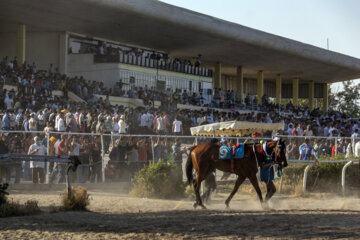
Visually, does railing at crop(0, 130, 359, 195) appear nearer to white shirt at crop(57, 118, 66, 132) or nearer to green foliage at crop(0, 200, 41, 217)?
white shirt at crop(57, 118, 66, 132)

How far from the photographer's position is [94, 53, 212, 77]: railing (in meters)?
39.8

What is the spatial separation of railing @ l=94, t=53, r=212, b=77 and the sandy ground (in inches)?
1064

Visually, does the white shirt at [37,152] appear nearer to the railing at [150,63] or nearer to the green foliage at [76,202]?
the green foliage at [76,202]

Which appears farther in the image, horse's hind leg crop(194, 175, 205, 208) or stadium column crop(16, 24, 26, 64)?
stadium column crop(16, 24, 26, 64)

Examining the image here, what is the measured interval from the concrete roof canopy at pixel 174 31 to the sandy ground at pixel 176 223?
78.3 feet

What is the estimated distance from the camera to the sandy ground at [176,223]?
8.92 meters

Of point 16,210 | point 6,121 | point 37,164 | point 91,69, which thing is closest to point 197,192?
point 16,210

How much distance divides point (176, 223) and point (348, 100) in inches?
2933

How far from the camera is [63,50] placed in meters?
40.9

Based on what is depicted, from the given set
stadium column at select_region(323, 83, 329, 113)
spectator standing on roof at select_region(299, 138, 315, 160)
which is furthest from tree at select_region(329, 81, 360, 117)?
spectator standing on roof at select_region(299, 138, 315, 160)

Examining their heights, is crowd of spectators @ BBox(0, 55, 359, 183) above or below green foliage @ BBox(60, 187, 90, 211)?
above

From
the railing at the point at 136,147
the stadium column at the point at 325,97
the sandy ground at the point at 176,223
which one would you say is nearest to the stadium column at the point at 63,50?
the railing at the point at 136,147

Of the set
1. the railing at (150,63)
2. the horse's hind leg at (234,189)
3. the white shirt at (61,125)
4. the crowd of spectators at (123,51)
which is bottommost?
the horse's hind leg at (234,189)

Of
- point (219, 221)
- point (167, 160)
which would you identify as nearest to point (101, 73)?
point (167, 160)
